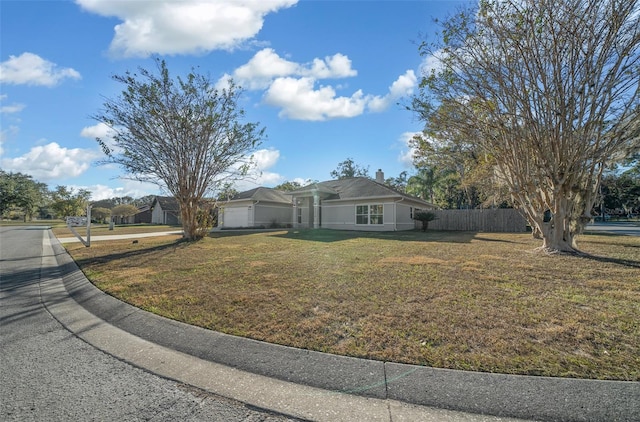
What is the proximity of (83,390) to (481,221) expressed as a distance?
2646 centimetres

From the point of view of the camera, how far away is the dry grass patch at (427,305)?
3.16 meters

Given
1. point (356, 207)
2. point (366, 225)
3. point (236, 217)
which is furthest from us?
point (236, 217)

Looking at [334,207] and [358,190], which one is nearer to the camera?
[358,190]

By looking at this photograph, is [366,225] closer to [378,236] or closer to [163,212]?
[378,236]

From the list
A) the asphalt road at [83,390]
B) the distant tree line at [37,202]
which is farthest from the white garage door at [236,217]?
the distant tree line at [37,202]

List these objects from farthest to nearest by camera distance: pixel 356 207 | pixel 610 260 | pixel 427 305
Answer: pixel 356 207 → pixel 610 260 → pixel 427 305

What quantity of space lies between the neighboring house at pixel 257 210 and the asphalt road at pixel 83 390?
75.1 ft

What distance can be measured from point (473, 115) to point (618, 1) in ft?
12.8

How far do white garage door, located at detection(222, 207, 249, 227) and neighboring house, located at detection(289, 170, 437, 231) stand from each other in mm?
4404

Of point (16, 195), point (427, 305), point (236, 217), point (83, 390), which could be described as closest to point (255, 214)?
point (236, 217)

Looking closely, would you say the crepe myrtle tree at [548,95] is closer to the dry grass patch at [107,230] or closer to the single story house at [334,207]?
the single story house at [334,207]

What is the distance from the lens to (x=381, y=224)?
2247 cm

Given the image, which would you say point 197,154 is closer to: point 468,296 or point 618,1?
point 468,296

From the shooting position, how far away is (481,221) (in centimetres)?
2461
